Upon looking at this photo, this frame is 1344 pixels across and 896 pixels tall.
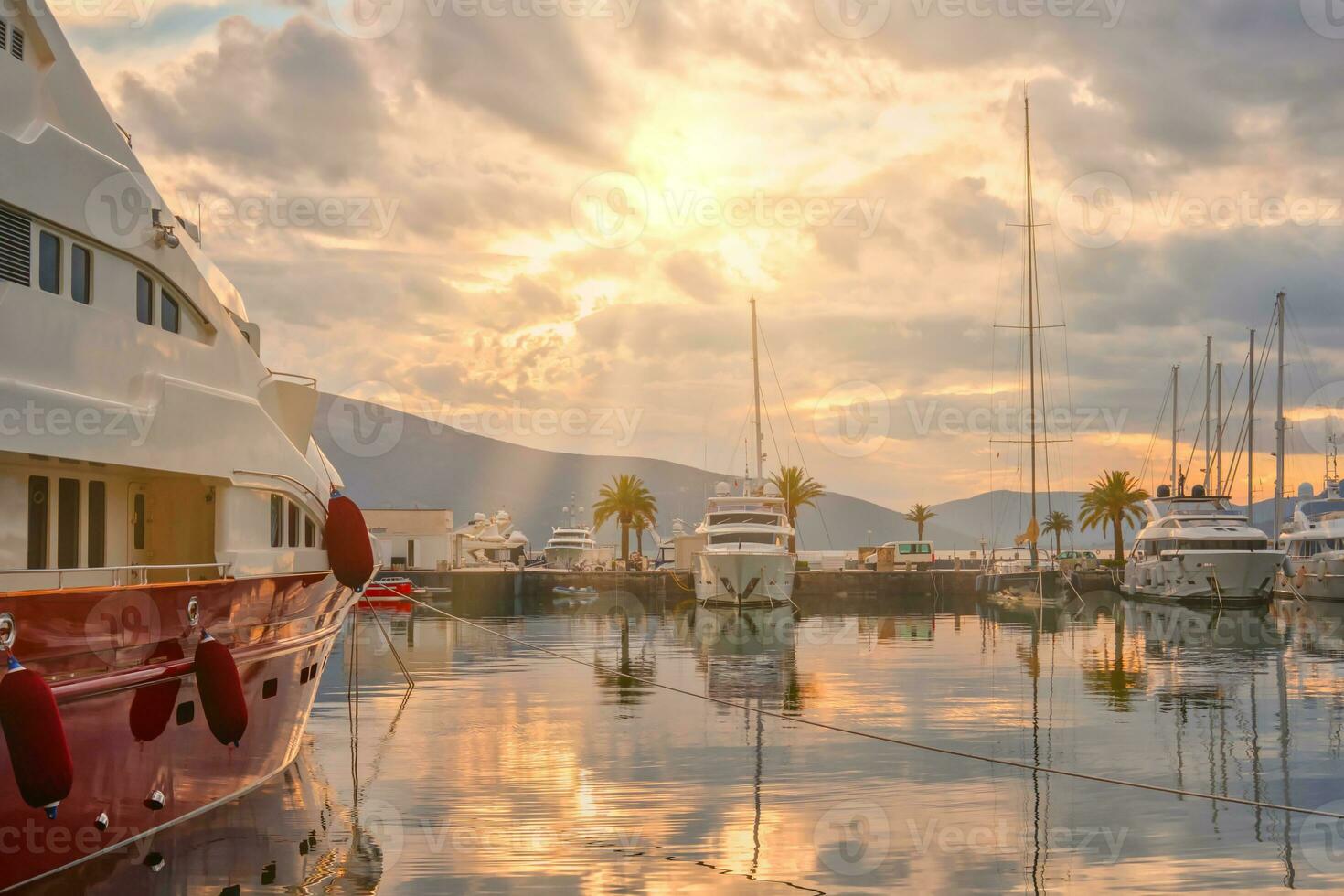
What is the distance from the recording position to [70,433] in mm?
12820

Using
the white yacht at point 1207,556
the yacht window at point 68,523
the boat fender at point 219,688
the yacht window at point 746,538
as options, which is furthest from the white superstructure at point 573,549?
the yacht window at point 68,523

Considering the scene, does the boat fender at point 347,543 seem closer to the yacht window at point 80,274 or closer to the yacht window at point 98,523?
the yacht window at point 98,523

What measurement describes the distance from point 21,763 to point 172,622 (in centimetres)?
295

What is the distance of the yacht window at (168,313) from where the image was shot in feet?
50.5

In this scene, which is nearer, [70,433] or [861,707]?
[70,433]

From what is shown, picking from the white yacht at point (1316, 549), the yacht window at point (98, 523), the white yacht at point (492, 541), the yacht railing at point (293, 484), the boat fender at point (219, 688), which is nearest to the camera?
the boat fender at point (219, 688)

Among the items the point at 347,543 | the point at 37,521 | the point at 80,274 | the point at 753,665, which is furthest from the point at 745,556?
the point at 37,521

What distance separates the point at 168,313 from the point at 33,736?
6.34 meters

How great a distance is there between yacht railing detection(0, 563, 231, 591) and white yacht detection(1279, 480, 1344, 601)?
68116 millimetres

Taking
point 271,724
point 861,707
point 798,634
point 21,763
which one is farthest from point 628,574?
point 21,763

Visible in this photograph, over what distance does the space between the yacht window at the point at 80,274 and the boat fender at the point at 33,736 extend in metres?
4.53

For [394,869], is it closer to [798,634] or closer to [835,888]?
[835,888]

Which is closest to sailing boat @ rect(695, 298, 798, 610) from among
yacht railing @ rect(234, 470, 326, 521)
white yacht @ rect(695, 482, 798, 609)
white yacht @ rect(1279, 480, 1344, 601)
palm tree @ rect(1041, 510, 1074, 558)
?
white yacht @ rect(695, 482, 798, 609)

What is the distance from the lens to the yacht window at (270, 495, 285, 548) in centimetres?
1712
